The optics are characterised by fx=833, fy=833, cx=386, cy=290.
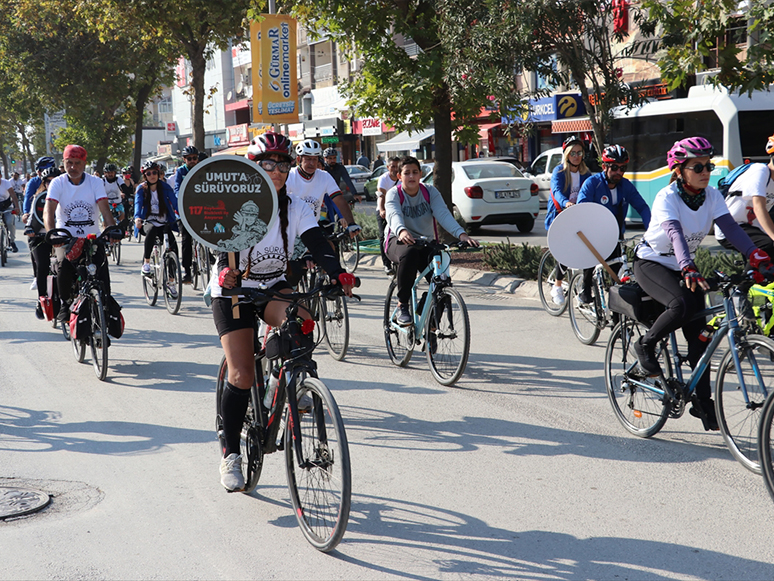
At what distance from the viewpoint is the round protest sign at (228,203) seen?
3971mm

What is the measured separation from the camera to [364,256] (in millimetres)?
15453

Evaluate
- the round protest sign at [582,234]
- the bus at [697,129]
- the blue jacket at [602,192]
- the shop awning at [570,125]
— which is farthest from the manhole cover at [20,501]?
the shop awning at [570,125]

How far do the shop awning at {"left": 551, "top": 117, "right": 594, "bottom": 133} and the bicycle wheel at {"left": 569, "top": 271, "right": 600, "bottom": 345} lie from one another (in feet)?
75.8

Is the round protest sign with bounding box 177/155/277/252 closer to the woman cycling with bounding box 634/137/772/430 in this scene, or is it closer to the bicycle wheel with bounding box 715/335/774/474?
the woman cycling with bounding box 634/137/772/430

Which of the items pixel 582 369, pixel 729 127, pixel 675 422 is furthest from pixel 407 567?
pixel 729 127

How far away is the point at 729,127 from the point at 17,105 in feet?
127

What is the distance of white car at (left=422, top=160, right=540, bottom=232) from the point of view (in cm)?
1873

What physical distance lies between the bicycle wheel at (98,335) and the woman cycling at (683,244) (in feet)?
14.9

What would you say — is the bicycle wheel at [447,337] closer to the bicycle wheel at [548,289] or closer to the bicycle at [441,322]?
the bicycle at [441,322]

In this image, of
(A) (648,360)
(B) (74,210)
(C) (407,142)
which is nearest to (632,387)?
(A) (648,360)

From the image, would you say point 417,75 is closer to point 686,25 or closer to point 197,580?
point 686,25

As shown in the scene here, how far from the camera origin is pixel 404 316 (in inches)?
282

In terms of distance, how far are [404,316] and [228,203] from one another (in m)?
3.31

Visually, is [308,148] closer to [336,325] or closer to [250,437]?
[336,325]
